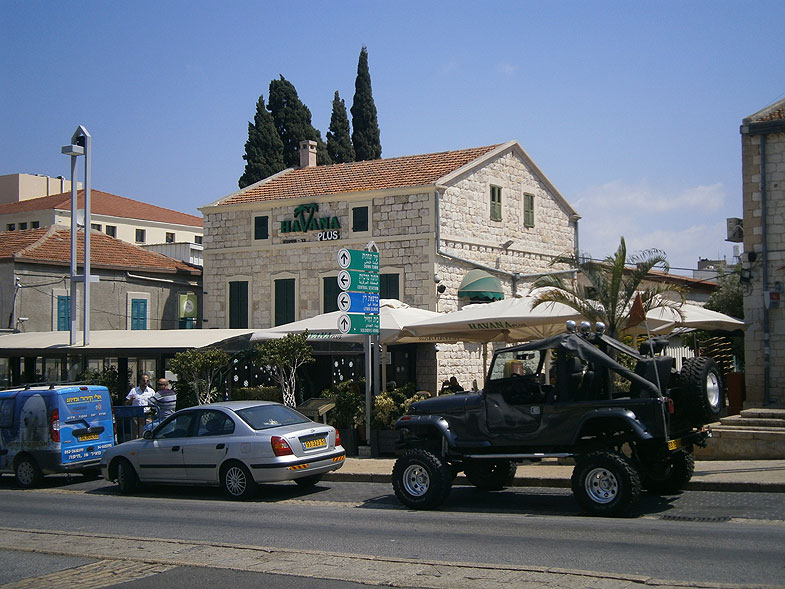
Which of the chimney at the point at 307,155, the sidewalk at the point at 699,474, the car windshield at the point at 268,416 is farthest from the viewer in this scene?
the chimney at the point at 307,155

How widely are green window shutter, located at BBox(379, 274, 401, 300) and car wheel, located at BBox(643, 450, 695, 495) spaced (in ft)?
60.2

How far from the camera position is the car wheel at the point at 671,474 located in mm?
11797

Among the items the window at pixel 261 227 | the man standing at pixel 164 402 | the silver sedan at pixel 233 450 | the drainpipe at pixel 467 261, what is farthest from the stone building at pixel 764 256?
the window at pixel 261 227

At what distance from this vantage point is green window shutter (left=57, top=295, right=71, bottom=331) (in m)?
33.7

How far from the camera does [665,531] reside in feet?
31.3

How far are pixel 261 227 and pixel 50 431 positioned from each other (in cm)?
1796

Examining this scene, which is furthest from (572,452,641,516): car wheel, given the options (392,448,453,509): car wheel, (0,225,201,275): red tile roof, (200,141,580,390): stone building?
(0,225,201,275): red tile roof

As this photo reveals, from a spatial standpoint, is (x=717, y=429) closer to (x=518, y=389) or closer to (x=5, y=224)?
(x=518, y=389)

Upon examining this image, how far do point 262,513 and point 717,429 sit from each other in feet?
26.5

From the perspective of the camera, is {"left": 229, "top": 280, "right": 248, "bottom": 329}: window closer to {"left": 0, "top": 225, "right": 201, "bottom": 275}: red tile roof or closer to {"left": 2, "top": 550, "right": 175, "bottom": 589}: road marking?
{"left": 0, "top": 225, "right": 201, "bottom": 275}: red tile roof

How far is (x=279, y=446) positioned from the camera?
534 inches

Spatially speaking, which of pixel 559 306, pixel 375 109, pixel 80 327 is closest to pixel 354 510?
pixel 559 306

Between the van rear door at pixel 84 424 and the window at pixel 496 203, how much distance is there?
1862 cm

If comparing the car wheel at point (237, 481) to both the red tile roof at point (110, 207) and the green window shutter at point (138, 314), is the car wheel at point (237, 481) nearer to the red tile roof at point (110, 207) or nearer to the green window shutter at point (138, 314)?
the green window shutter at point (138, 314)
